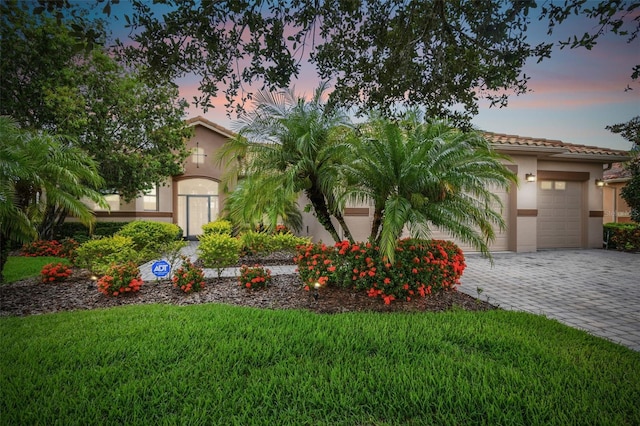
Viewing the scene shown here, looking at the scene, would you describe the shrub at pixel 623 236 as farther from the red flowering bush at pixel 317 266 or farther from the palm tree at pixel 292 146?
the red flowering bush at pixel 317 266

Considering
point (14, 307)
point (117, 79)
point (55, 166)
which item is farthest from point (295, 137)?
point (117, 79)

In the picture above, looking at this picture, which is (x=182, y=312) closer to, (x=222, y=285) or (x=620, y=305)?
(x=222, y=285)

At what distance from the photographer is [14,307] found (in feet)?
17.1

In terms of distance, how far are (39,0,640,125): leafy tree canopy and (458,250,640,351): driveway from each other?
3414mm

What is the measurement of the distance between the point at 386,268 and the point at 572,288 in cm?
444

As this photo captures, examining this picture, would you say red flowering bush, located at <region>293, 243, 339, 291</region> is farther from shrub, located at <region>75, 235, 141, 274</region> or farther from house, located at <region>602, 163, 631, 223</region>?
house, located at <region>602, 163, 631, 223</region>

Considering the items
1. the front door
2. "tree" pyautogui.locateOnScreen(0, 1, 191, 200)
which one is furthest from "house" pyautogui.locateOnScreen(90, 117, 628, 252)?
"tree" pyautogui.locateOnScreen(0, 1, 191, 200)

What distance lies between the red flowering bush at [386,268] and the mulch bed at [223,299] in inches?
7.4

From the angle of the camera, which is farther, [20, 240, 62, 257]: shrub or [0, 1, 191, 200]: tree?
[20, 240, 62, 257]: shrub

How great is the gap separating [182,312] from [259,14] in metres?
4.06

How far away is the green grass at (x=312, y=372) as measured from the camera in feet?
7.86

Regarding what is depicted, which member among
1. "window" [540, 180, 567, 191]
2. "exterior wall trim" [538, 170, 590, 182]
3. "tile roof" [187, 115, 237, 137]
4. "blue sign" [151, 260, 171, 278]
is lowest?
"blue sign" [151, 260, 171, 278]

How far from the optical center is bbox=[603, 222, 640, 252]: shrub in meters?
12.7

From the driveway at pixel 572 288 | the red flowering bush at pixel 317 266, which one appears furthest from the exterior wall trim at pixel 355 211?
the red flowering bush at pixel 317 266
